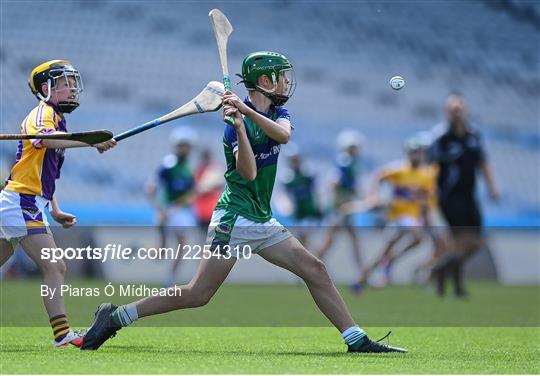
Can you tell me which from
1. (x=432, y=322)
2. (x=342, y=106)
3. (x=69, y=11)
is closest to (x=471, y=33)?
(x=342, y=106)

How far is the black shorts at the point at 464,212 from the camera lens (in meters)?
12.6

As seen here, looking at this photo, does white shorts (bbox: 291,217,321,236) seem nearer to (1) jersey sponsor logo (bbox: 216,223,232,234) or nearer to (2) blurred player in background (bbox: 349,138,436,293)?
A: (2) blurred player in background (bbox: 349,138,436,293)

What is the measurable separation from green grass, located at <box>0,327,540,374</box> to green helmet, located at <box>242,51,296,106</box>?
143cm

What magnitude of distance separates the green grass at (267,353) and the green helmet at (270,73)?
143 centimetres

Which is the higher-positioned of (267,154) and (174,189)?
(267,154)

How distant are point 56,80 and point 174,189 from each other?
7.43m

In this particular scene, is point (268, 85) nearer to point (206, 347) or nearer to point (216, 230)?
point (216, 230)

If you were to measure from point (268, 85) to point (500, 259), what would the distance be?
11.7 meters

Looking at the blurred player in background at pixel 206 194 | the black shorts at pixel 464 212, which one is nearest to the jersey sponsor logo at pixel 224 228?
the black shorts at pixel 464 212

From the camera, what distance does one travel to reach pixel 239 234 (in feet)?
20.3

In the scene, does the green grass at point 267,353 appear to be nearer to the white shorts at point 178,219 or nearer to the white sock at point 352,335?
the white sock at point 352,335

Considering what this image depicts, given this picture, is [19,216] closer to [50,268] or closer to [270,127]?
[50,268]

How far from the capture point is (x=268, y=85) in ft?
20.4

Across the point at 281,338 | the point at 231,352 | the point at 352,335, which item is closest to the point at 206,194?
the point at 281,338
